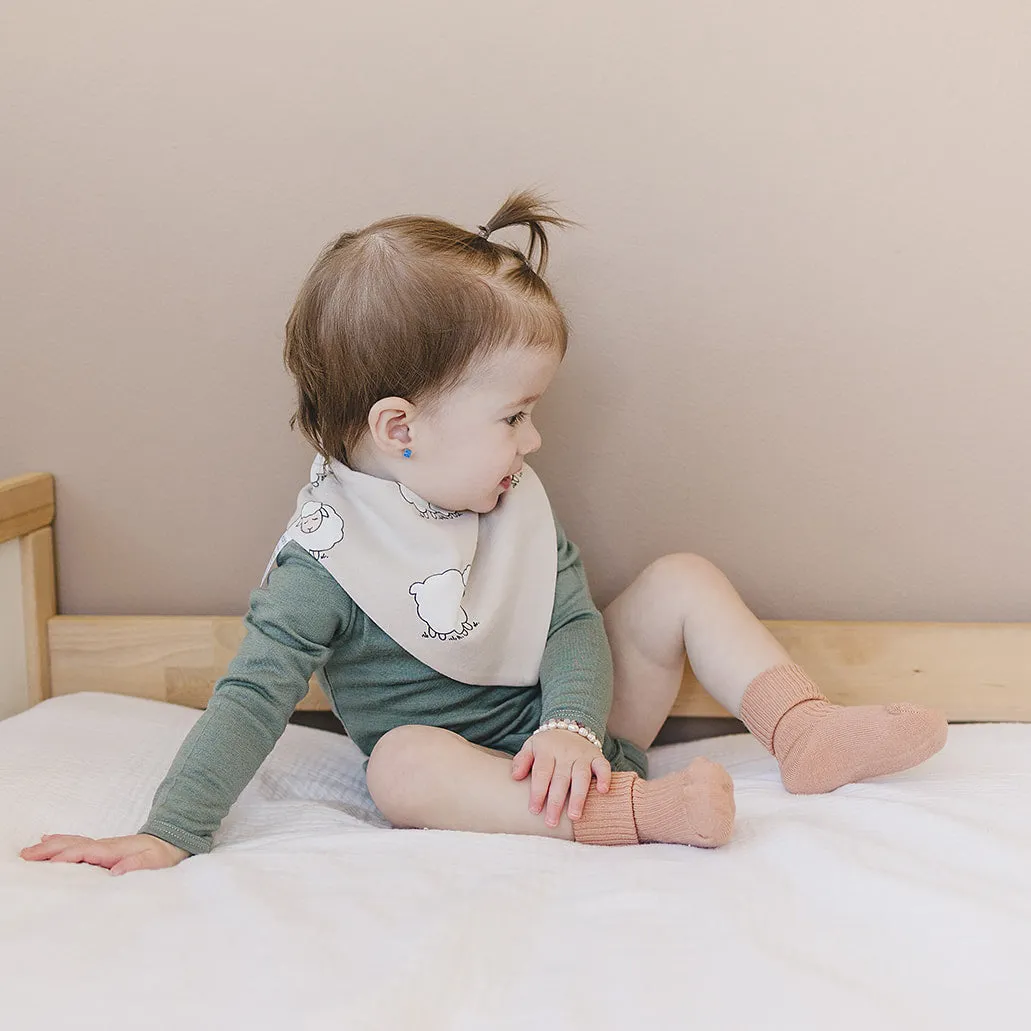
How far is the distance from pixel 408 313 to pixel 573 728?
0.39 m

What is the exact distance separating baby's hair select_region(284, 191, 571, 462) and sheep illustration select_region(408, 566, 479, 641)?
6.2 inches

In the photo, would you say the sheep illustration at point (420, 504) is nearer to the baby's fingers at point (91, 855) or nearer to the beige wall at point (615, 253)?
the beige wall at point (615, 253)

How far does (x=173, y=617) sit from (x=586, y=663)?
518 millimetres

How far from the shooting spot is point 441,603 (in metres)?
1.00

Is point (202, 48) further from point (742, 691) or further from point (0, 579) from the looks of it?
point (742, 691)

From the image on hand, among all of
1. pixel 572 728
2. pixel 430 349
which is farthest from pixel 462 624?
pixel 430 349

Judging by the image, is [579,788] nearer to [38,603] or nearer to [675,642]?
[675,642]

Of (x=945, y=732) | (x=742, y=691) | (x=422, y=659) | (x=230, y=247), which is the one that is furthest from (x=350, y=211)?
(x=945, y=732)

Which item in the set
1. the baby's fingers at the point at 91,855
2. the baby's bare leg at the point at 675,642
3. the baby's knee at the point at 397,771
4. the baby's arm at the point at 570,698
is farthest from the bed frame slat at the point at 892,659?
the baby's fingers at the point at 91,855

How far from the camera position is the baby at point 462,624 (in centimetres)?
87

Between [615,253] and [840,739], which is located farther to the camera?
[615,253]

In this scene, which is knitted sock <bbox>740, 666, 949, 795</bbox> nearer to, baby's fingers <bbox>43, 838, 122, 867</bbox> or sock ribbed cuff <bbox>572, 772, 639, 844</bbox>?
sock ribbed cuff <bbox>572, 772, 639, 844</bbox>

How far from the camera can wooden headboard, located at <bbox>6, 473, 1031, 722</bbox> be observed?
46.3 inches

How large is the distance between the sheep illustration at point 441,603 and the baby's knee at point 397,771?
106 mm
